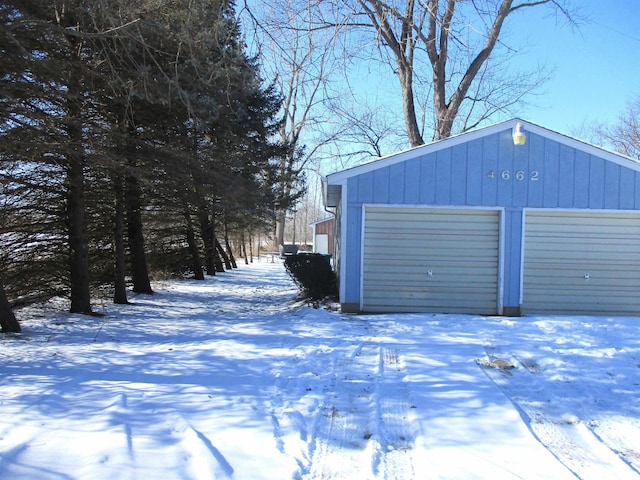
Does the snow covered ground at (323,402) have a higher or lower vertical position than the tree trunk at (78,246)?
lower

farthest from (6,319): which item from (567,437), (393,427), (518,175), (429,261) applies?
(518,175)

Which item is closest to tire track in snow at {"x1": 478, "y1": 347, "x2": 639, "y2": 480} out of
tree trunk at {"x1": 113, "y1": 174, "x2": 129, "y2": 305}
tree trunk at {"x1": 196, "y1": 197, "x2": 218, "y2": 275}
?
tree trunk at {"x1": 113, "y1": 174, "x2": 129, "y2": 305}

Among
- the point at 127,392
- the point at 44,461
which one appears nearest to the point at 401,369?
the point at 127,392

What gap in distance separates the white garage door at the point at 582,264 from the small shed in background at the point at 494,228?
2cm

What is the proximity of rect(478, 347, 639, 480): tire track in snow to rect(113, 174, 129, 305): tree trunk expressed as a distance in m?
8.03

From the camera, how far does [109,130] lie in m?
7.93

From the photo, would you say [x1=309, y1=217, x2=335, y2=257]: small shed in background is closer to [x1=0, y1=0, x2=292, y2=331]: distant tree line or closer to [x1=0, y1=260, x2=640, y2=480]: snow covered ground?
[x1=0, y1=0, x2=292, y2=331]: distant tree line

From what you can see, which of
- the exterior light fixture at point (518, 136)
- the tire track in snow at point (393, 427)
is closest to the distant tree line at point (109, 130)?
the tire track in snow at point (393, 427)

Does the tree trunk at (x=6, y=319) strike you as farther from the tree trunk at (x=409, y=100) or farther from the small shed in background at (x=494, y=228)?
the tree trunk at (x=409, y=100)

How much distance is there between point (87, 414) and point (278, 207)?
478 inches

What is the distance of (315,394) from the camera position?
172 inches

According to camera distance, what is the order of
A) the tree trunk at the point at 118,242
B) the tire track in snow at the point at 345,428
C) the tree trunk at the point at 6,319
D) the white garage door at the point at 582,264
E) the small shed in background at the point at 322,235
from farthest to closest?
the small shed in background at the point at 322,235
the tree trunk at the point at 118,242
the white garage door at the point at 582,264
the tree trunk at the point at 6,319
the tire track in snow at the point at 345,428

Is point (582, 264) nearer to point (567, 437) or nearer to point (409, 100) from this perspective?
point (567, 437)

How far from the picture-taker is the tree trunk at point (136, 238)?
35.4ft
